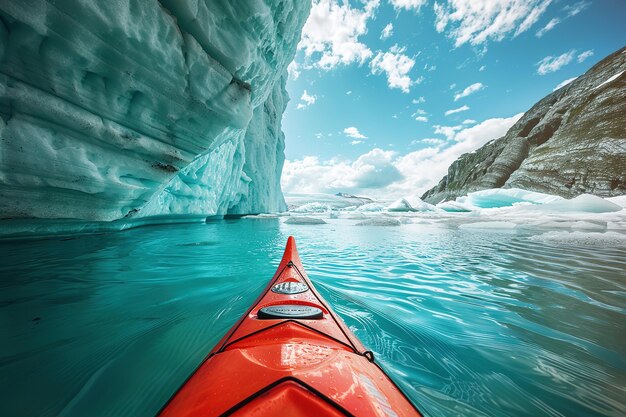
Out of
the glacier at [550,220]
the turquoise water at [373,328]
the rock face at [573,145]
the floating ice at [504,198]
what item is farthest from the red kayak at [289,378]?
the rock face at [573,145]

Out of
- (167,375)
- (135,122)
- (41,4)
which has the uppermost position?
(41,4)

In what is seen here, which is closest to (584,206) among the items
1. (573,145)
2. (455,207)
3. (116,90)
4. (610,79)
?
(455,207)

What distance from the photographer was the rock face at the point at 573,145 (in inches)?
873

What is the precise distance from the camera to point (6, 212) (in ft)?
15.2

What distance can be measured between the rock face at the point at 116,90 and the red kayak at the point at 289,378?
5056mm

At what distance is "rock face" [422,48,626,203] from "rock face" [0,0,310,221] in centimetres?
3266

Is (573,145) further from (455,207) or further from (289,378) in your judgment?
(289,378)

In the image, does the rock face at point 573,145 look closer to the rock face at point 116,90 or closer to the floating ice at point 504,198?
the floating ice at point 504,198

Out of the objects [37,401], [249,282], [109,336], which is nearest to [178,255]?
[249,282]

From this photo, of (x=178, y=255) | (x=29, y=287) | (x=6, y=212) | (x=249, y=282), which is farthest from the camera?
(x=178, y=255)

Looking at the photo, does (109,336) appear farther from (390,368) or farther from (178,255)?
(178,255)

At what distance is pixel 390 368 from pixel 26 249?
26.5 ft

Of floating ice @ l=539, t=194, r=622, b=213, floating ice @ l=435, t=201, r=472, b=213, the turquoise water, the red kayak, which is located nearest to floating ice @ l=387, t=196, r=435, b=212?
floating ice @ l=435, t=201, r=472, b=213

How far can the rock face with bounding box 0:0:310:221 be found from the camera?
3.36 metres
